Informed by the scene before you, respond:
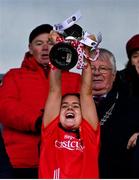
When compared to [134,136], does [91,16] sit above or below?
above

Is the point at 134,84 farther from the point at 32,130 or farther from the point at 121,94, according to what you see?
the point at 32,130

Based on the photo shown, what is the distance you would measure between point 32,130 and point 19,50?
871 mm

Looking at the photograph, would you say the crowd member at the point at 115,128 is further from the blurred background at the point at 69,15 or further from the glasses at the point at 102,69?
the blurred background at the point at 69,15

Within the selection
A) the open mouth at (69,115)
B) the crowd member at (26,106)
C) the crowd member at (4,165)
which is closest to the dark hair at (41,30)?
the crowd member at (26,106)

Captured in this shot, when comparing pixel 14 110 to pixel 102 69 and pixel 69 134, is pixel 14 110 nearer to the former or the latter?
pixel 69 134

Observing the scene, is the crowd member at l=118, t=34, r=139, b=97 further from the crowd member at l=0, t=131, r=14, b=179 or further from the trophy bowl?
the crowd member at l=0, t=131, r=14, b=179

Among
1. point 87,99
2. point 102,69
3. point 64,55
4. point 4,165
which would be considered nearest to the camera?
point 4,165

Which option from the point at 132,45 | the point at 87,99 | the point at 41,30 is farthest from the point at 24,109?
the point at 132,45

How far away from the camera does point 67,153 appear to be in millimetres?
7918

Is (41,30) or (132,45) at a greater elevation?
(41,30)

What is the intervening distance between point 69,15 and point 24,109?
2.76 feet

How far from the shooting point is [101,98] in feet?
27.6

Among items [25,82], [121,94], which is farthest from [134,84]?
[25,82]

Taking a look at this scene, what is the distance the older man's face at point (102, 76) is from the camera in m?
8.45
